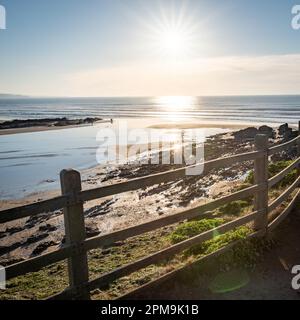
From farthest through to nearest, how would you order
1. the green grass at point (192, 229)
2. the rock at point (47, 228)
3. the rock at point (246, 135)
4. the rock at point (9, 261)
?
1. the rock at point (246, 135)
2. the rock at point (47, 228)
3. the rock at point (9, 261)
4. the green grass at point (192, 229)

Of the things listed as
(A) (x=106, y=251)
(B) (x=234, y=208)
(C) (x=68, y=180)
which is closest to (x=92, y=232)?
(A) (x=106, y=251)

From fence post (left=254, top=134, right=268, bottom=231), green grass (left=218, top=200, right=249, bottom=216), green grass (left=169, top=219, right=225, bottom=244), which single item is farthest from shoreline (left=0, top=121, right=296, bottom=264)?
fence post (left=254, top=134, right=268, bottom=231)

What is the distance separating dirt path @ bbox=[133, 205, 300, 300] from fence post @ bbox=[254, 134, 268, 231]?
56cm

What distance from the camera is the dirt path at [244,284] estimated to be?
500 cm

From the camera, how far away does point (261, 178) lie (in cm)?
625

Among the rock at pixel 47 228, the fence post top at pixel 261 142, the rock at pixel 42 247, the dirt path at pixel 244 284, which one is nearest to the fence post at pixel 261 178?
the fence post top at pixel 261 142

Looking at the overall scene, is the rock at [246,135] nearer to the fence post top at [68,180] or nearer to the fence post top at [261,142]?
the fence post top at [261,142]

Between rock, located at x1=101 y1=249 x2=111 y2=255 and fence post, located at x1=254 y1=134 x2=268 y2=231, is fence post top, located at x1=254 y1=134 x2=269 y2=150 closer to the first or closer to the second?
fence post, located at x1=254 y1=134 x2=268 y2=231

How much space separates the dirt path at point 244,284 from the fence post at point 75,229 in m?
0.94

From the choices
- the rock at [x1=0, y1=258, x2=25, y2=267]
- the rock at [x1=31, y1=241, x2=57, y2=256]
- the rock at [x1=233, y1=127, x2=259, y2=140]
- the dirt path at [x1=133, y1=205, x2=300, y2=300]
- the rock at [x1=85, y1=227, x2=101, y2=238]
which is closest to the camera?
the dirt path at [x1=133, y1=205, x2=300, y2=300]

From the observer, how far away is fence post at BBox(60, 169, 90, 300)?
4.10 meters
